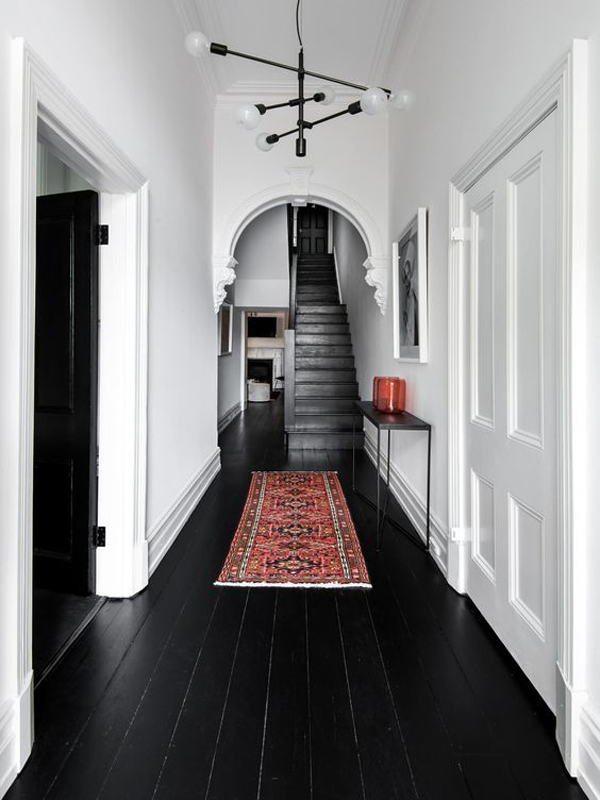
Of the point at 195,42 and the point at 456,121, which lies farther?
the point at 456,121

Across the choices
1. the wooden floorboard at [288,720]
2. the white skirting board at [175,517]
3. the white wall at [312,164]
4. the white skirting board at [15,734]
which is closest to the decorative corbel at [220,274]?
the white wall at [312,164]

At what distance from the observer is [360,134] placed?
4.43 m

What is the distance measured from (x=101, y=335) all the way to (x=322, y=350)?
16.6 feet

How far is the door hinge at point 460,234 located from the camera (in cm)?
234

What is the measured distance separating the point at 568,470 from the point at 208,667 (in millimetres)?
1517

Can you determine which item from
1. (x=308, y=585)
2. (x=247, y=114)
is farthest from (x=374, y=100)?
(x=308, y=585)

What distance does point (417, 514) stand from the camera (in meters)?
3.29

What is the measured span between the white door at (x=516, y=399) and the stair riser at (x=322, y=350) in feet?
15.8

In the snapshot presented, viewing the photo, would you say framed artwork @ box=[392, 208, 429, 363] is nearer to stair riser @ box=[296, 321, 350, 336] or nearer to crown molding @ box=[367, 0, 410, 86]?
crown molding @ box=[367, 0, 410, 86]

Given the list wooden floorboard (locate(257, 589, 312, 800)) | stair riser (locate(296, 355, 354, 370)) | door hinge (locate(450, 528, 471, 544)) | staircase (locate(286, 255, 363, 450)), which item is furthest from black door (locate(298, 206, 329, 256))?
wooden floorboard (locate(257, 589, 312, 800))

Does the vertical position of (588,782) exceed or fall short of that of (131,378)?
it falls short

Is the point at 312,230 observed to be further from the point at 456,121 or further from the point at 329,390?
the point at 456,121

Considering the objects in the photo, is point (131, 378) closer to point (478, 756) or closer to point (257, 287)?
point (478, 756)

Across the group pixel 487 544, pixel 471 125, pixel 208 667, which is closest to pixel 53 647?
pixel 208 667
